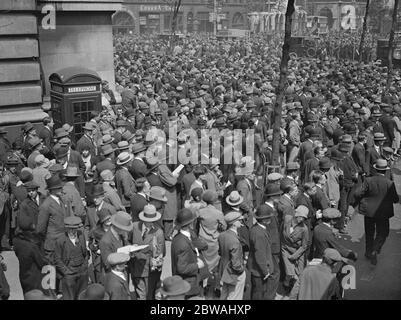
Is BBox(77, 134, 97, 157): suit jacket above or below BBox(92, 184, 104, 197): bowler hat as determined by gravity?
below

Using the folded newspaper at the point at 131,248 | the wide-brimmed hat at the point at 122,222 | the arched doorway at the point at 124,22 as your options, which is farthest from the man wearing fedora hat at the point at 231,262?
the arched doorway at the point at 124,22

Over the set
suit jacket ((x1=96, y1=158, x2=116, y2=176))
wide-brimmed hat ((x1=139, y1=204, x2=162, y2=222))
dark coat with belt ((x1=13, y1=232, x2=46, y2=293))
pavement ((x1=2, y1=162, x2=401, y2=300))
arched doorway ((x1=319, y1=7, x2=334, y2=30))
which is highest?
arched doorway ((x1=319, y1=7, x2=334, y2=30))

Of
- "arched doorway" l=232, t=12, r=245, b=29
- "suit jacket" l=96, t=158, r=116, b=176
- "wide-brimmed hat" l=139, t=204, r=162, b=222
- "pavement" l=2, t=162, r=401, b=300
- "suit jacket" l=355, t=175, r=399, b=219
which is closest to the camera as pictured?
"wide-brimmed hat" l=139, t=204, r=162, b=222

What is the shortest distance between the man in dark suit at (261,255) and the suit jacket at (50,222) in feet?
9.51

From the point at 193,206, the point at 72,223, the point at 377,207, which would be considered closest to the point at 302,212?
the point at 193,206

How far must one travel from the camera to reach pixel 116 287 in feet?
20.4

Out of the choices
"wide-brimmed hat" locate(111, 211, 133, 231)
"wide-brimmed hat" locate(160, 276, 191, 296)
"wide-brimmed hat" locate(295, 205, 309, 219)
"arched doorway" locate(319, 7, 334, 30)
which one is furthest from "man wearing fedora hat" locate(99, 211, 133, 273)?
"arched doorway" locate(319, 7, 334, 30)

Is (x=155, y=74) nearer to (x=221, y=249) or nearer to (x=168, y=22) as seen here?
(x=221, y=249)

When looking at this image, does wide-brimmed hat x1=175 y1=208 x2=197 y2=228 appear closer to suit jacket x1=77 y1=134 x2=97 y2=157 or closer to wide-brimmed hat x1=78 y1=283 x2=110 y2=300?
wide-brimmed hat x1=78 y1=283 x2=110 y2=300

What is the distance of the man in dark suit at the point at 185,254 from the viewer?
279 inches

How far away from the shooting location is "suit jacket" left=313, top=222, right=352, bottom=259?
7.69 metres

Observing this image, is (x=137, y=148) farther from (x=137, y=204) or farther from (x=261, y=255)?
(x=261, y=255)

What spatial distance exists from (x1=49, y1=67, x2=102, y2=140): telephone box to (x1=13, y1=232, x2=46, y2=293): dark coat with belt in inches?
273

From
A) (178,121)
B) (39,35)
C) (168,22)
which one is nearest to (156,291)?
(178,121)
